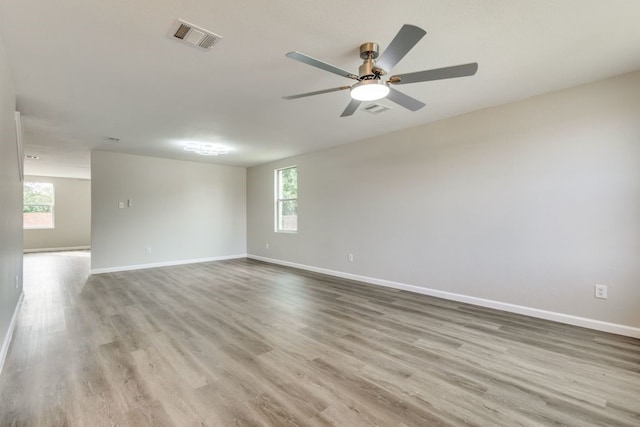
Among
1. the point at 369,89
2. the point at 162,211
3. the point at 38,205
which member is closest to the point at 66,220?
the point at 38,205

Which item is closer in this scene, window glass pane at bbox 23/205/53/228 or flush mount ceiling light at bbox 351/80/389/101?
flush mount ceiling light at bbox 351/80/389/101

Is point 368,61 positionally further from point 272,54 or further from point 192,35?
point 192,35

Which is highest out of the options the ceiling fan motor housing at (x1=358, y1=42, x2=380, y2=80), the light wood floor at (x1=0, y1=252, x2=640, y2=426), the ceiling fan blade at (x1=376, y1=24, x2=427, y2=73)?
the ceiling fan motor housing at (x1=358, y1=42, x2=380, y2=80)

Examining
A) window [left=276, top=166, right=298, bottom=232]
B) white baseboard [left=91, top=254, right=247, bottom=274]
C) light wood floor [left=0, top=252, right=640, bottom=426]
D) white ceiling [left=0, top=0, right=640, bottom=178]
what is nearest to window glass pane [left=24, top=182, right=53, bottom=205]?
white baseboard [left=91, top=254, right=247, bottom=274]

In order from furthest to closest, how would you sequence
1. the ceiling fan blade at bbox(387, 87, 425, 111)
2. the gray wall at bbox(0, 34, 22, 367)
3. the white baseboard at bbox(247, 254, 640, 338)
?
1. the white baseboard at bbox(247, 254, 640, 338)
2. the ceiling fan blade at bbox(387, 87, 425, 111)
3. the gray wall at bbox(0, 34, 22, 367)

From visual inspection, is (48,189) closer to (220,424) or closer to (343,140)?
(343,140)

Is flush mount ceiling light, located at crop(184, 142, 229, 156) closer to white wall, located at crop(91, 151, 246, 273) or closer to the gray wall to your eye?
white wall, located at crop(91, 151, 246, 273)

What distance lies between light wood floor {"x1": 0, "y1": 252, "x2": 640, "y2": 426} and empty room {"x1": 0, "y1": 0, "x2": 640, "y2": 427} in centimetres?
2

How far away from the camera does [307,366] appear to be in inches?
88.8

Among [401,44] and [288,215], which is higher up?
[401,44]

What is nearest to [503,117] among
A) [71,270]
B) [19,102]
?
[19,102]

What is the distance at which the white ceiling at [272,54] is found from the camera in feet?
6.15

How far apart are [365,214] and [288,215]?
7.70 feet

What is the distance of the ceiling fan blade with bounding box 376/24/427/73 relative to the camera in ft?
5.15
